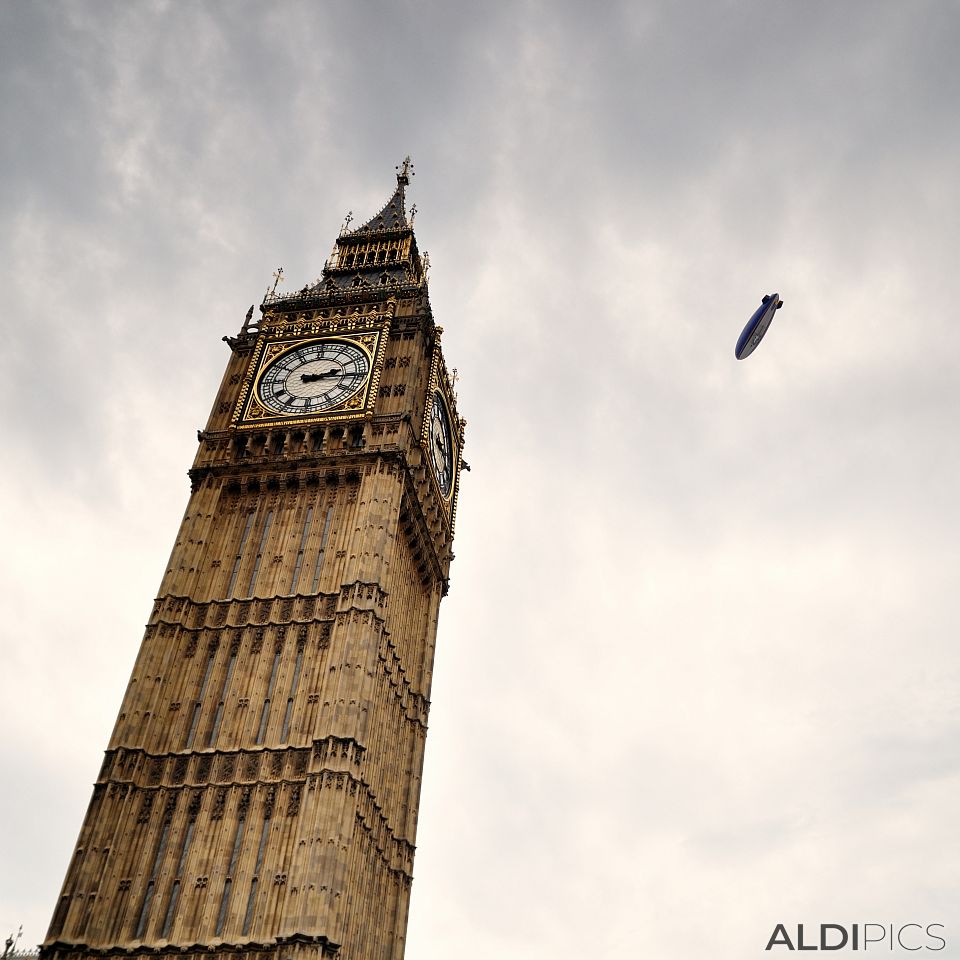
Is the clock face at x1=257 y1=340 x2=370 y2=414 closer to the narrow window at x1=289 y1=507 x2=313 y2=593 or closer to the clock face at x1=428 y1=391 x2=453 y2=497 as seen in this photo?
the clock face at x1=428 y1=391 x2=453 y2=497

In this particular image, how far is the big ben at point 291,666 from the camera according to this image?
137 feet

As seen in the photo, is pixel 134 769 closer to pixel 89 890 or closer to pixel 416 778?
pixel 89 890

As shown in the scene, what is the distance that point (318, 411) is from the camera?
2291 inches

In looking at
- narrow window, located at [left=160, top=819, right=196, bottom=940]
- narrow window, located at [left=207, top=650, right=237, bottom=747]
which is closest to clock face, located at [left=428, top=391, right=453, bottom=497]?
narrow window, located at [left=207, top=650, right=237, bottom=747]

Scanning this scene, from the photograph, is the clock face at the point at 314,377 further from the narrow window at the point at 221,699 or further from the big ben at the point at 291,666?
the narrow window at the point at 221,699

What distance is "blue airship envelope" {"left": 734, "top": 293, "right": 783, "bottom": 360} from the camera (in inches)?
1630

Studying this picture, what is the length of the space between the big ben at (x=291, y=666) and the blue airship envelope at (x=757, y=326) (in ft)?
63.2

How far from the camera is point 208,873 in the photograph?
4238 cm

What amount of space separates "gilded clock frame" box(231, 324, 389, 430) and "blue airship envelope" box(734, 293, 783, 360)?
21666 millimetres

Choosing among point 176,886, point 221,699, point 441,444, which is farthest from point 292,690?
point 441,444

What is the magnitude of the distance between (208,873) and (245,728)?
622cm

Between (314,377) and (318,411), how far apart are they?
9.92ft

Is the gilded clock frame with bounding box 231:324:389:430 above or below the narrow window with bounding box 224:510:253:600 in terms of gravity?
above

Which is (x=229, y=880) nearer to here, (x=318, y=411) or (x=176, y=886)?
(x=176, y=886)
